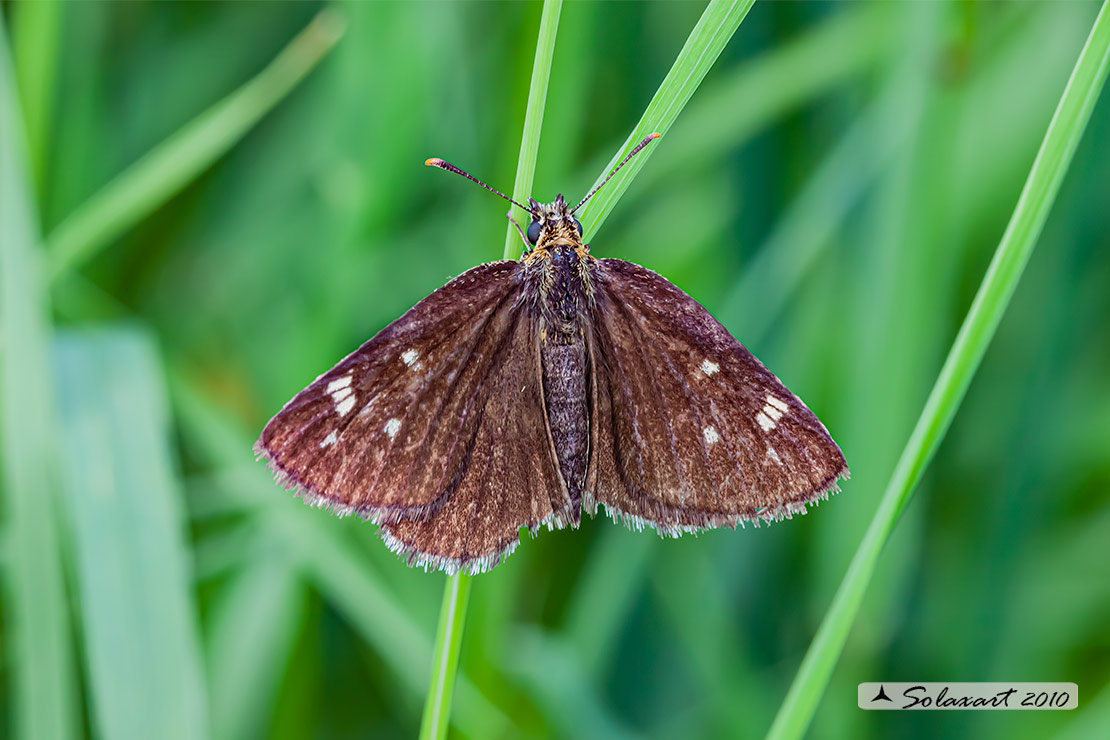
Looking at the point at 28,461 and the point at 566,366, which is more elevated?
the point at 28,461

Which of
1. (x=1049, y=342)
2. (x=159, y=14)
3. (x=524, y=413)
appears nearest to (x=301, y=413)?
(x=524, y=413)

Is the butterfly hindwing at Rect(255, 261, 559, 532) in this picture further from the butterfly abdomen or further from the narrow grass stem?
the narrow grass stem

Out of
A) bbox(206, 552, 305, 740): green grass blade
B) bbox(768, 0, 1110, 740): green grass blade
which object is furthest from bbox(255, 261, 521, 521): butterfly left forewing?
bbox(206, 552, 305, 740): green grass blade

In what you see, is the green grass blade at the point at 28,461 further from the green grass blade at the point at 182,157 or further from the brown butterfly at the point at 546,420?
the brown butterfly at the point at 546,420

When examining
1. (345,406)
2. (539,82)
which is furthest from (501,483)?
(539,82)

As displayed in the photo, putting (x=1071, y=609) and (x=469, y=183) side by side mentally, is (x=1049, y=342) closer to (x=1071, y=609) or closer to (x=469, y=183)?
(x=1071, y=609)

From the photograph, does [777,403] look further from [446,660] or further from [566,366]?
[446,660]
